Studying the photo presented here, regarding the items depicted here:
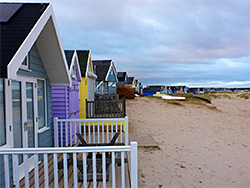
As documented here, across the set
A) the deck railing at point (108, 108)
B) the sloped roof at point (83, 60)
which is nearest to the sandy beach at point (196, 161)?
the deck railing at point (108, 108)

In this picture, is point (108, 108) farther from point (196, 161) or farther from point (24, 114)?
point (24, 114)

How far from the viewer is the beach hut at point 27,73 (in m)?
3.28

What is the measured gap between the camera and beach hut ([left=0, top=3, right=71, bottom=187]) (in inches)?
129

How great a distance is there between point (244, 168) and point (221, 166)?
79 cm

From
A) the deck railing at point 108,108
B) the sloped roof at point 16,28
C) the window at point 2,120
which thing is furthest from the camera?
the deck railing at point 108,108

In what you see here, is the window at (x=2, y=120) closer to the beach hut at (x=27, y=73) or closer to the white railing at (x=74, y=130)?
the beach hut at (x=27, y=73)

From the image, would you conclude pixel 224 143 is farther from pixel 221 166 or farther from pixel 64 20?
pixel 64 20

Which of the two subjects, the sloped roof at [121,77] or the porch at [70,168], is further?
the sloped roof at [121,77]

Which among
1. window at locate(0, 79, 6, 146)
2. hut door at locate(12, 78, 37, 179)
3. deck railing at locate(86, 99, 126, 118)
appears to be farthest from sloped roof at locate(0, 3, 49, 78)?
deck railing at locate(86, 99, 126, 118)

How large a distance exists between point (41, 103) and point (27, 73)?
1.42 meters

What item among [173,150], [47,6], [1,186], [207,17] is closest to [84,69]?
[173,150]

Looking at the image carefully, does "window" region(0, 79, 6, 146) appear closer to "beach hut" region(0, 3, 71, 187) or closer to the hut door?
"beach hut" region(0, 3, 71, 187)

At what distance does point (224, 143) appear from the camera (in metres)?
11.4

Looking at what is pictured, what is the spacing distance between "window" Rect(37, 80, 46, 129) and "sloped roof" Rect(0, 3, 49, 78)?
230 cm
